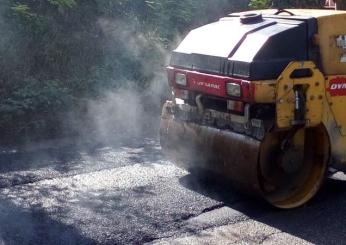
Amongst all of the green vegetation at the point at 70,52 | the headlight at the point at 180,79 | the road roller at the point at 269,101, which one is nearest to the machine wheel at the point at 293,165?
the road roller at the point at 269,101

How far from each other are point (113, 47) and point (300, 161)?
5484 mm

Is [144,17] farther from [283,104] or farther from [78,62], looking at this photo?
[283,104]

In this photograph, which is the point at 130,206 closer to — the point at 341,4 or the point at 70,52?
the point at 341,4

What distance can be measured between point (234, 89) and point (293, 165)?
0.97 m

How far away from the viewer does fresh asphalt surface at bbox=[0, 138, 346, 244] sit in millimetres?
4574

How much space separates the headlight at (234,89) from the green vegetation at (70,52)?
347 centimetres

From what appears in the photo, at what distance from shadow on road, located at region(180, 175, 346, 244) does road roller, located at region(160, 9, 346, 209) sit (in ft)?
0.44

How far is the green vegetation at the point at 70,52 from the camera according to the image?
813cm

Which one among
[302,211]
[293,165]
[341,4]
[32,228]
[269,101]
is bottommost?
[302,211]

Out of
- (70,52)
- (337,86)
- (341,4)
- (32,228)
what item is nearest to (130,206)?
(32,228)

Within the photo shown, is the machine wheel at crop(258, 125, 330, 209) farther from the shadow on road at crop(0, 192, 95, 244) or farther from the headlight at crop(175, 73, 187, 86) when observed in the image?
the shadow on road at crop(0, 192, 95, 244)

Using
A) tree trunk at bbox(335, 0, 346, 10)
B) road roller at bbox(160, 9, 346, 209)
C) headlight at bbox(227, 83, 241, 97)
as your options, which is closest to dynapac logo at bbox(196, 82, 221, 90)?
road roller at bbox(160, 9, 346, 209)

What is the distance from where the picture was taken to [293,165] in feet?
17.5

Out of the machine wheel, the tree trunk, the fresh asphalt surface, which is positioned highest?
the tree trunk
